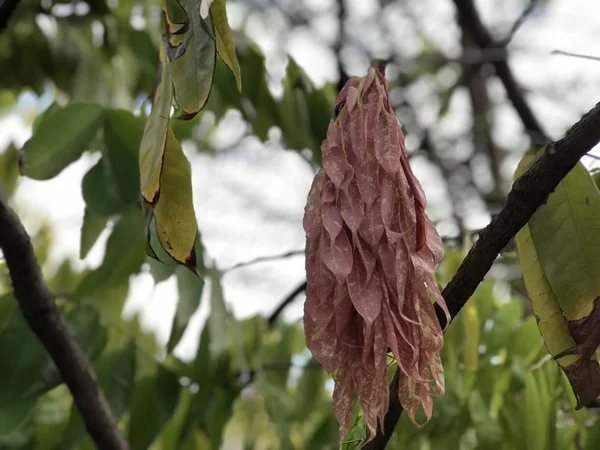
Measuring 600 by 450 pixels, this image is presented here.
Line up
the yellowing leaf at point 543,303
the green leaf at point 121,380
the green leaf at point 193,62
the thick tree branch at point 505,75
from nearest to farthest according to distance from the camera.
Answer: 1. the green leaf at point 193,62
2. the yellowing leaf at point 543,303
3. the green leaf at point 121,380
4. the thick tree branch at point 505,75

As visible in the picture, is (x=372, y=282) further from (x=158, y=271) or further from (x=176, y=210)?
(x=158, y=271)

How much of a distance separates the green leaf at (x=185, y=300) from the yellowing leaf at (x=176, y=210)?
35 cm

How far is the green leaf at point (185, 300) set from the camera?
72cm

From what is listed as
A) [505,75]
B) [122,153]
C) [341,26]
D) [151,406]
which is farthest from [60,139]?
[341,26]

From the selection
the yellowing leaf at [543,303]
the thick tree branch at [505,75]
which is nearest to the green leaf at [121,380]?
the yellowing leaf at [543,303]

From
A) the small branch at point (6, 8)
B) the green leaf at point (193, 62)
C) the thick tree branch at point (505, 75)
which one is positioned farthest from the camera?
the thick tree branch at point (505, 75)

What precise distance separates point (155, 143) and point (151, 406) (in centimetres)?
56

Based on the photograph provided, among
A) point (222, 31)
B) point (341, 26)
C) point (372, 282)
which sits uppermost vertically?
point (341, 26)

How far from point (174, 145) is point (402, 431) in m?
0.41

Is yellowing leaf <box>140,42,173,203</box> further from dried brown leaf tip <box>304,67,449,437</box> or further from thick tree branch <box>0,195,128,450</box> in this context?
thick tree branch <box>0,195,128,450</box>

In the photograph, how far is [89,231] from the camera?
0.78 metres

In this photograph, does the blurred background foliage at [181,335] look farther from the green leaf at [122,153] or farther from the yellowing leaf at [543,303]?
the yellowing leaf at [543,303]

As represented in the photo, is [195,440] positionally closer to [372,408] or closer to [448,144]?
[372,408]

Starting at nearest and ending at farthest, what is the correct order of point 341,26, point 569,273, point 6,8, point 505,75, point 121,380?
point 569,273
point 6,8
point 121,380
point 505,75
point 341,26
